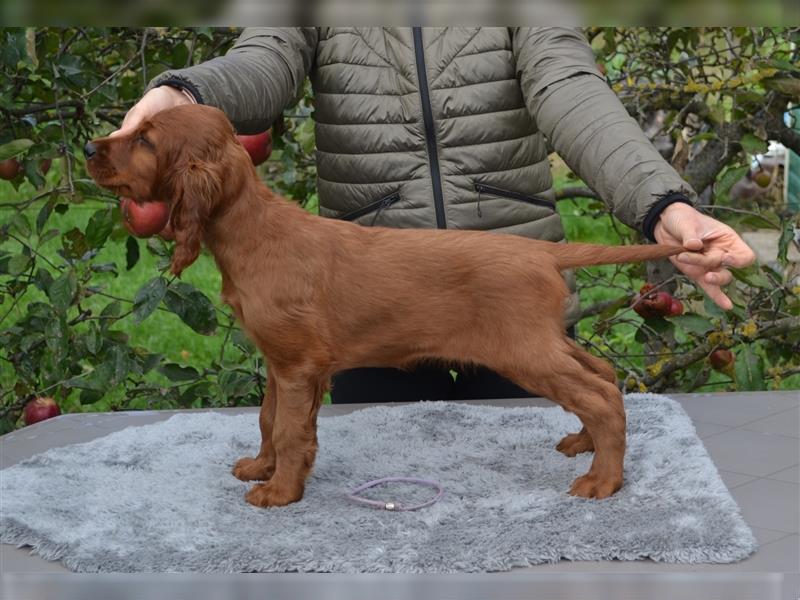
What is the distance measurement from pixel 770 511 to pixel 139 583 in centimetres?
108

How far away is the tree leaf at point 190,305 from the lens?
2.96 meters

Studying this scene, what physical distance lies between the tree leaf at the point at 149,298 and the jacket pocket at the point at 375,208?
29.5 inches

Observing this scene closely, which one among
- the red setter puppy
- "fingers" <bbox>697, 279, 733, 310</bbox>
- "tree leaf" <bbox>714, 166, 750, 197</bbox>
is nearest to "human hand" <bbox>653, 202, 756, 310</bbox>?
"fingers" <bbox>697, 279, 733, 310</bbox>

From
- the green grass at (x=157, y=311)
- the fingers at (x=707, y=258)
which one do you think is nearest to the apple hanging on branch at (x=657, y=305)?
the fingers at (x=707, y=258)

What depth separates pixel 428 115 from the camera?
2.13 metres

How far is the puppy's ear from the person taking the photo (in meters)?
1.47

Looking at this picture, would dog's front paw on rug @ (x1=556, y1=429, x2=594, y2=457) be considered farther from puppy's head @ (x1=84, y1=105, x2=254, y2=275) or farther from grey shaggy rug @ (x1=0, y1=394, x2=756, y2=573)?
puppy's head @ (x1=84, y1=105, x2=254, y2=275)

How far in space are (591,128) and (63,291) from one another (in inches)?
70.5

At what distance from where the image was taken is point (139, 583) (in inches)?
50.1

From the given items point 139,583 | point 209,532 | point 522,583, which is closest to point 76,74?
point 209,532

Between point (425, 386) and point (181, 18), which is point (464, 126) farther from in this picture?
point (181, 18)

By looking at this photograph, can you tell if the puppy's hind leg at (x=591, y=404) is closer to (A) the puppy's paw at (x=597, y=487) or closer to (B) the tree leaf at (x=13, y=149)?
(A) the puppy's paw at (x=597, y=487)

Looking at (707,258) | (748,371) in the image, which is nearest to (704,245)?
(707,258)

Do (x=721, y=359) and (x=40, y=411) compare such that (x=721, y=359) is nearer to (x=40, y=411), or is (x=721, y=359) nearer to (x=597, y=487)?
(x=597, y=487)
